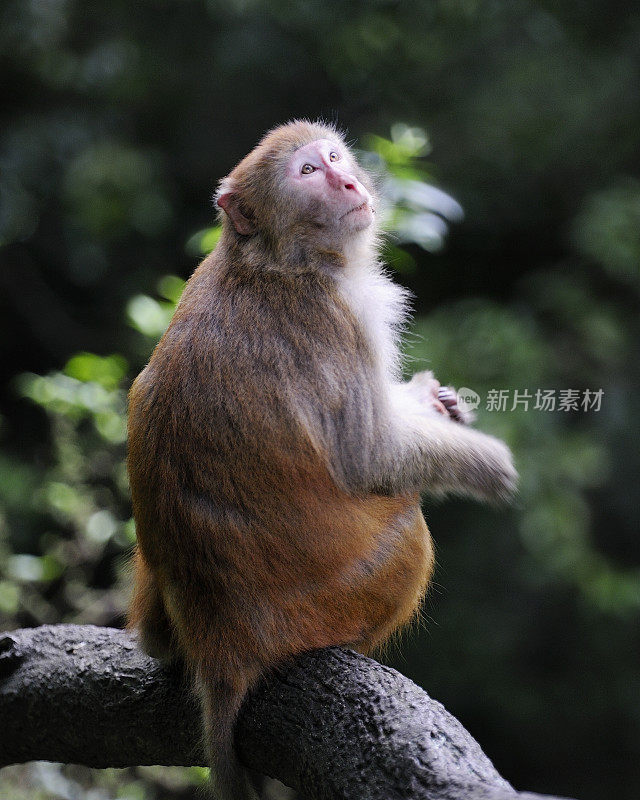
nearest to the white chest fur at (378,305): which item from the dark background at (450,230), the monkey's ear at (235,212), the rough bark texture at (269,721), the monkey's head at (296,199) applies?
the monkey's head at (296,199)

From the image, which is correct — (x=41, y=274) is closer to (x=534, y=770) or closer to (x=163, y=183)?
(x=163, y=183)

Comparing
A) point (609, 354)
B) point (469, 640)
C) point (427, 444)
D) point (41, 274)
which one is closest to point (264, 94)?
point (41, 274)

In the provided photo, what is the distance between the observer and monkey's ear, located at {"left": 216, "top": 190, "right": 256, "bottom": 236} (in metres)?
3.02

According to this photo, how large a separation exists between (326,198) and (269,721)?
1551 mm

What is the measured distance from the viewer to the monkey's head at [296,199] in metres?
3.03

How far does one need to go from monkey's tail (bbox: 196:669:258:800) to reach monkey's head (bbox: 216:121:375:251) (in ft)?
4.24

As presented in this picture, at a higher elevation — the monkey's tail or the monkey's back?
the monkey's back

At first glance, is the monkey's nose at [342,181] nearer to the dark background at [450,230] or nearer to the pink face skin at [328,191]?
the pink face skin at [328,191]

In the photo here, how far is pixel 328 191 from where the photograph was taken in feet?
10.1

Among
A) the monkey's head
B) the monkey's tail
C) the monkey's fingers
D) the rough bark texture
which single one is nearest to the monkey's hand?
the monkey's fingers

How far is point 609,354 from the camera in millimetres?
6953

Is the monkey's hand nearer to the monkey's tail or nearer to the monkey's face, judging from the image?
the monkey's face

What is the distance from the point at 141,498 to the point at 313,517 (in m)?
0.48

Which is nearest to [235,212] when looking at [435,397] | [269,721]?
[435,397]
